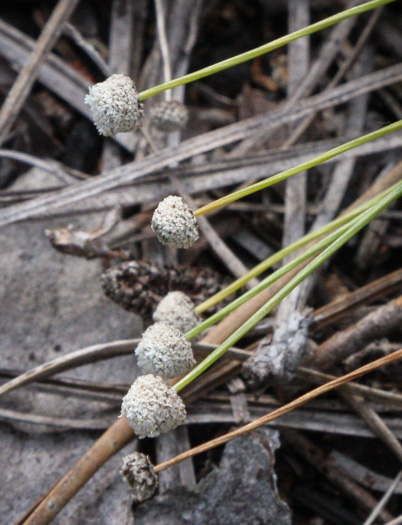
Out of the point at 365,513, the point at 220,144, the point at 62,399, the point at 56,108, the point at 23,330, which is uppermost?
the point at 56,108

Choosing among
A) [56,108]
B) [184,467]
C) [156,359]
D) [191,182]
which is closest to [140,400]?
[156,359]

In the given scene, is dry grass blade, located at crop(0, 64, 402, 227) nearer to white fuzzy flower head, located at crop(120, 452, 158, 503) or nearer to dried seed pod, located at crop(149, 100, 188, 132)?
dried seed pod, located at crop(149, 100, 188, 132)

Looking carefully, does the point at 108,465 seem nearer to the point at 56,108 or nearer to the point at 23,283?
the point at 23,283

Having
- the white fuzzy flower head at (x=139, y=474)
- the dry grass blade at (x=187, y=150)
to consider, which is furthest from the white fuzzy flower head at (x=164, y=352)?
the dry grass blade at (x=187, y=150)

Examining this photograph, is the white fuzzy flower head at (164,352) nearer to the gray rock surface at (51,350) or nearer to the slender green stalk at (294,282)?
the slender green stalk at (294,282)

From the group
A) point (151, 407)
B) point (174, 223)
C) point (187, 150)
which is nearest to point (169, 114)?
point (187, 150)

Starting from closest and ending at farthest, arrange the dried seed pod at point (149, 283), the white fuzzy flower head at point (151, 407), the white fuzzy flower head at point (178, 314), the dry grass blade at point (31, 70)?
the white fuzzy flower head at point (151, 407)
the white fuzzy flower head at point (178, 314)
the dried seed pod at point (149, 283)
the dry grass blade at point (31, 70)

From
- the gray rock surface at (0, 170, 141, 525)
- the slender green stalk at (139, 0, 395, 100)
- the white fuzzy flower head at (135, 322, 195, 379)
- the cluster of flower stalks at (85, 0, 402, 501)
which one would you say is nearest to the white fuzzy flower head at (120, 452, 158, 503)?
the cluster of flower stalks at (85, 0, 402, 501)
